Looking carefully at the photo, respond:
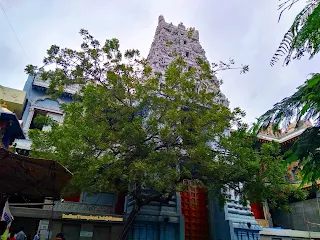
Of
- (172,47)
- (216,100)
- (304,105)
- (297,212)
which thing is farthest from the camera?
(172,47)

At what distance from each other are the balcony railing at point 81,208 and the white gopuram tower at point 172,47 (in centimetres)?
994

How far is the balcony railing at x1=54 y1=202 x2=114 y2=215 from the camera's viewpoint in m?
13.4

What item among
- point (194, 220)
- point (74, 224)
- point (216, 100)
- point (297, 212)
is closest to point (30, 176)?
point (74, 224)

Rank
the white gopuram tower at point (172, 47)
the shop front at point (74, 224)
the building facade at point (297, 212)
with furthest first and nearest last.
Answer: the white gopuram tower at point (172, 47) → the building facade at point (297, 212) → the shop front at point (74, 224)

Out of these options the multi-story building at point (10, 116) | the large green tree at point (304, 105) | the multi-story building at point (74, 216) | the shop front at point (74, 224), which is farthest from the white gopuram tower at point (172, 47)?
the large green tree at point (304, 105)

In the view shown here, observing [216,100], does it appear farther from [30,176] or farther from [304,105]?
[304,105]

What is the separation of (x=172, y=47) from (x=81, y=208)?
44.0 feet

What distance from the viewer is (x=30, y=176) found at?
671 centimetres

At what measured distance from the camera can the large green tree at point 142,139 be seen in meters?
10.3

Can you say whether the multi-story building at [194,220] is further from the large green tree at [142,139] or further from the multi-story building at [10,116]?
the multi-story building at [10,116]

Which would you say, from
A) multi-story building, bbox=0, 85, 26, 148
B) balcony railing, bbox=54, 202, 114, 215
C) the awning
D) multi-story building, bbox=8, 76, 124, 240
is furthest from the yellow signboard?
the awning

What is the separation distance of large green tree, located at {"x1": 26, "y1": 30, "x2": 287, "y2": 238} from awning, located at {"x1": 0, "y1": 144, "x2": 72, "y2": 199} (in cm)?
235

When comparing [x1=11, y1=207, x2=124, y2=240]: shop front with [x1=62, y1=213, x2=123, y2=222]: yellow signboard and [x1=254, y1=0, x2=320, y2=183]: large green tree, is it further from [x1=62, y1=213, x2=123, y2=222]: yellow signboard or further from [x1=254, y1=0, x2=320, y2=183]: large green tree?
[x1=254, y1=0, x2=320, y2=183]: large green tree

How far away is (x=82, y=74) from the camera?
13.1 metres
